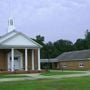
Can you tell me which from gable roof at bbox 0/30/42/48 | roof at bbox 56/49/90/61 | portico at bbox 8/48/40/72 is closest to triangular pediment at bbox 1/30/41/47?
gable roof at bbox 0/30/42/48

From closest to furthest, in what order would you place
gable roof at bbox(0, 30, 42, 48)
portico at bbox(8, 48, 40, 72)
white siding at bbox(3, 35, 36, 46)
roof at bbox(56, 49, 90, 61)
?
1. gable roof at bbox(0, 30, 42, 48)
2. white siding at bbox(3, 35, 36, 46)
3. portico at bbox(8, 48, 40, 72)
4. roof at bbox(56, 49, 90, 61)

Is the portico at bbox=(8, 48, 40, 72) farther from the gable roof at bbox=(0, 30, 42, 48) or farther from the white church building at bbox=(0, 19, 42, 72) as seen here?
the gable roof at bbox=(0, 30, 42, 48)

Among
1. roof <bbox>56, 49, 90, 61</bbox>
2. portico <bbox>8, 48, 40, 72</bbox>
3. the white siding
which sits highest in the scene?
the white siding

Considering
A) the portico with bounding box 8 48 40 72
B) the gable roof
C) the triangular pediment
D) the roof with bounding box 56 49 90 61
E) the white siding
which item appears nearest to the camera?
the gable roof

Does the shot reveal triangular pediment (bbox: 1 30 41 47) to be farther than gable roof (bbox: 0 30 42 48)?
Yes

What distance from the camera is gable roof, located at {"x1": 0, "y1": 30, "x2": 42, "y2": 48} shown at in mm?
53625

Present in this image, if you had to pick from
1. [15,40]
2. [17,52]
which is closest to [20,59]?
[17,52]

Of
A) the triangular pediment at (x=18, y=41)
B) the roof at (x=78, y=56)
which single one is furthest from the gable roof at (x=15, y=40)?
the roof at (x=78, y=56)

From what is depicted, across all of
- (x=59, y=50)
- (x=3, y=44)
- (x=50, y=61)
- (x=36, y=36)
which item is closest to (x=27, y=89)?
(x=3, y=44)

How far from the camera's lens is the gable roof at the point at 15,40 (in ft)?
176

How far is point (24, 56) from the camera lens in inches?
2219

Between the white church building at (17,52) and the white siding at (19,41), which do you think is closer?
the white church building at (17,52)

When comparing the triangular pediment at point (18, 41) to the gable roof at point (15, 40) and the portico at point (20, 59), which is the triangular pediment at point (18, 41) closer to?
the gable roof at point (15, 40)

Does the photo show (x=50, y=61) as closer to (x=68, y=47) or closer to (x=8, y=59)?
(x=68, y=47)
